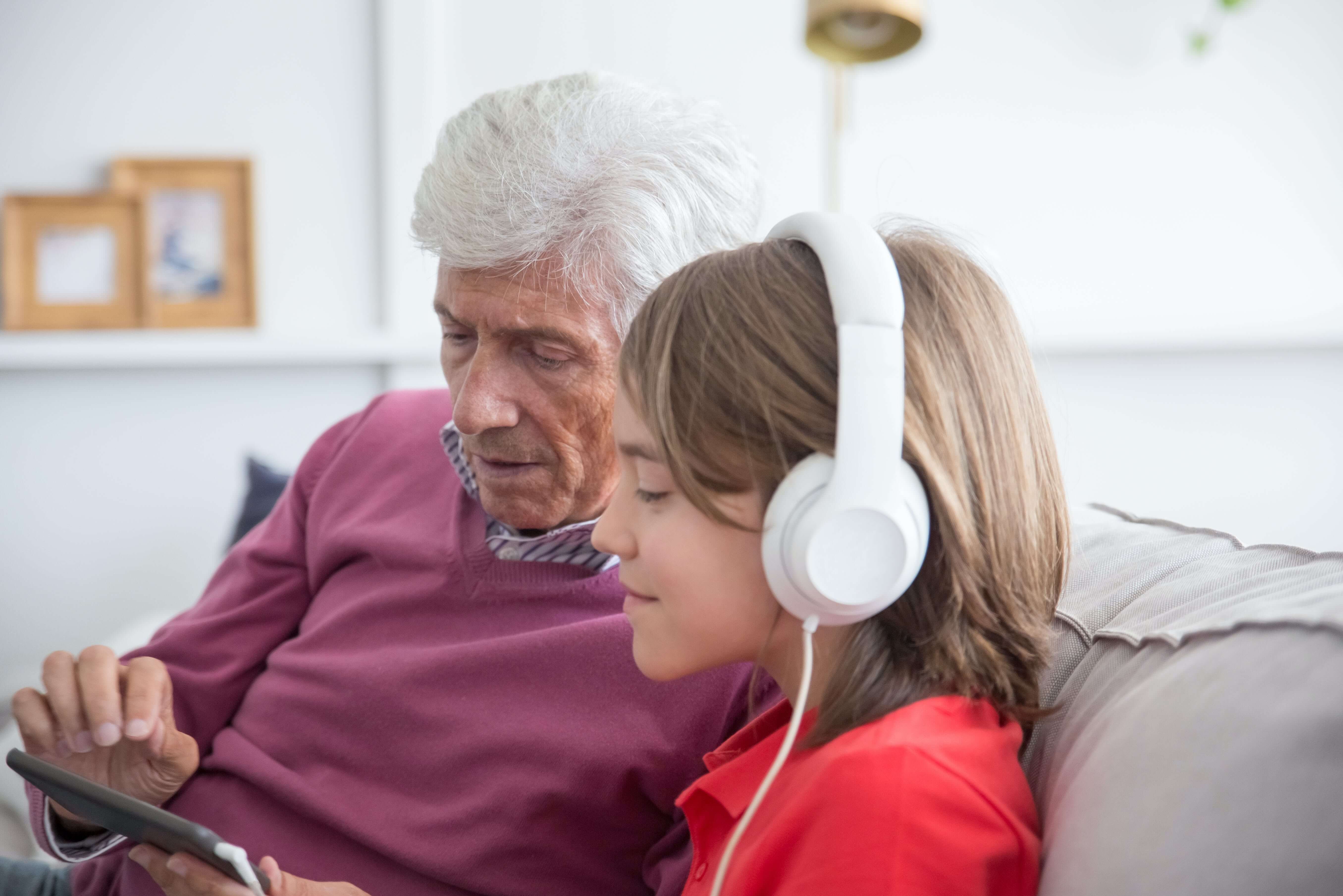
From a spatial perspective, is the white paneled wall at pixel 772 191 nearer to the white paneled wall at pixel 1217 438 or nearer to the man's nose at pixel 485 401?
the white paneled wall at pixel 1217 438

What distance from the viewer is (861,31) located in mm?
1726

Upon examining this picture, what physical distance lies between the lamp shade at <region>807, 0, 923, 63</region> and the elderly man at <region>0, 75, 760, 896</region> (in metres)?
0.83

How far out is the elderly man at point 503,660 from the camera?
899 mm

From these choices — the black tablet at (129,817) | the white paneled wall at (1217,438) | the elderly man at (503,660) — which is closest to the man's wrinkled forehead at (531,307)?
the elderly man at (503,660)

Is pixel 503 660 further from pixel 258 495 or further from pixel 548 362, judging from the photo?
pixel 258 495

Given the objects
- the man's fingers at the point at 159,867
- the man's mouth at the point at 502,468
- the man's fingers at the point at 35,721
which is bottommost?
the man's fingers at the point at 159,867

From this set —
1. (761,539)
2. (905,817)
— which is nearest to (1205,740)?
(905,817)

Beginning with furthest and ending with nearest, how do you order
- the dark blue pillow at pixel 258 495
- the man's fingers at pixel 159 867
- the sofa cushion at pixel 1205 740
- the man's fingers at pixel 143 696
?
1. the dark blue pillow at pixel 258 495
2. the man's fingers at pixel 143 696
3. the man's fingers at pixel 159 867
4. the sofa cushion at pixel 1205 740

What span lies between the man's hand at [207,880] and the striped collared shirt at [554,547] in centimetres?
32

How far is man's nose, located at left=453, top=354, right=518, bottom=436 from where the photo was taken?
2.99 feet

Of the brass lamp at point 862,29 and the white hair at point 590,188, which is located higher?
the brass lamp at point 862,29

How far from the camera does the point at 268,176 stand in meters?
1.96

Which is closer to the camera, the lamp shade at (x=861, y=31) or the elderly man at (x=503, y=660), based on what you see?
the elderly man at (x=503, y=660)

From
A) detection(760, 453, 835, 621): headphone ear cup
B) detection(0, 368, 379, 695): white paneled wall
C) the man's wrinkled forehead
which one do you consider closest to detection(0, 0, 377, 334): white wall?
detection(0, 368, 379, 695): white paneled wall
